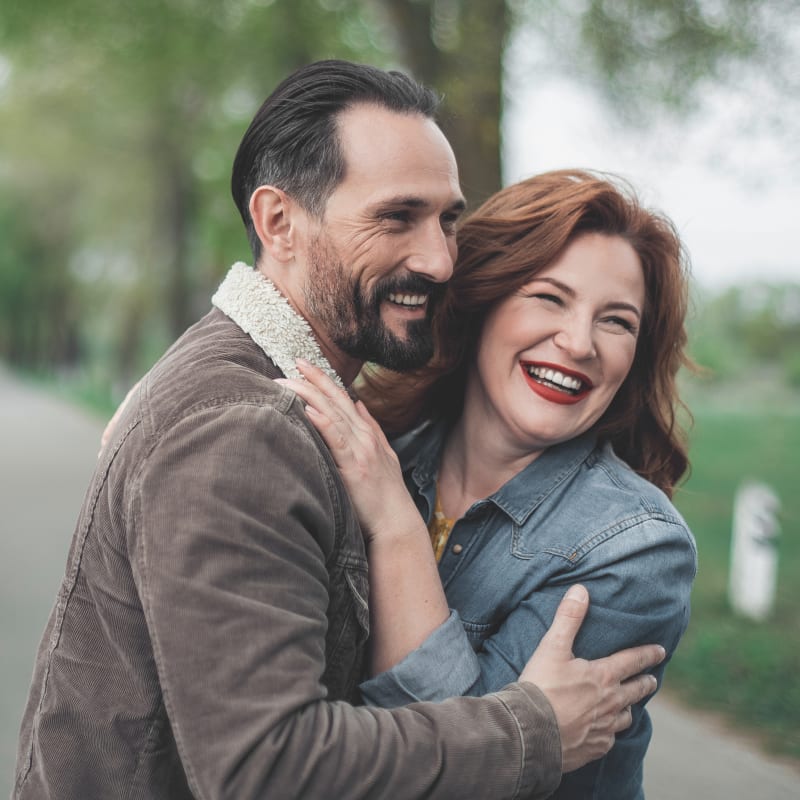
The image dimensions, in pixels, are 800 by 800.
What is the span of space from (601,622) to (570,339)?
29.4 inches

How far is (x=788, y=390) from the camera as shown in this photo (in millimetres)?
14727

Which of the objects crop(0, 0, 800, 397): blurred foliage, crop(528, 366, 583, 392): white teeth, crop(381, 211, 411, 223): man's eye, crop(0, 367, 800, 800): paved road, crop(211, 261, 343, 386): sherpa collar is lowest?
crop(0, 367, 800, 800): paved road

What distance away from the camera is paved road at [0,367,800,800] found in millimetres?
4406

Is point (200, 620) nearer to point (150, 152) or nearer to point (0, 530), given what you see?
point (0, 530)

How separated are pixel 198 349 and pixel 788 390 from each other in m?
14.1

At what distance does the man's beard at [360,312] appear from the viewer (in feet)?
7.72

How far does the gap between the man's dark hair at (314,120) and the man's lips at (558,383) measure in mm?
Answer: 748

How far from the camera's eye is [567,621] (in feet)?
7.39

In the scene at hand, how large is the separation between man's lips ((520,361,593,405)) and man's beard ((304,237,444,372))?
36 centimetres

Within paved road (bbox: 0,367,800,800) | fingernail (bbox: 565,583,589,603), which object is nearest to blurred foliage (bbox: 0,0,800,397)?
fingernail (bbox: 565,583,589,603)

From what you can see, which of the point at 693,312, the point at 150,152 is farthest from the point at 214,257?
the point at 693,312

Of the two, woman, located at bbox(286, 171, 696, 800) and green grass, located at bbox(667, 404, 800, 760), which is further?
green grass, located at bbox(667, 404, 800, 760)

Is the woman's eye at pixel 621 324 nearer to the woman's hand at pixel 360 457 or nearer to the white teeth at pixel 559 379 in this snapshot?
the white teeth at pixel 559 379

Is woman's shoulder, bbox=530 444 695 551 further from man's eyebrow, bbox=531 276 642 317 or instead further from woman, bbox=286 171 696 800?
man's eyebrow, bbox=531 276 642 317
